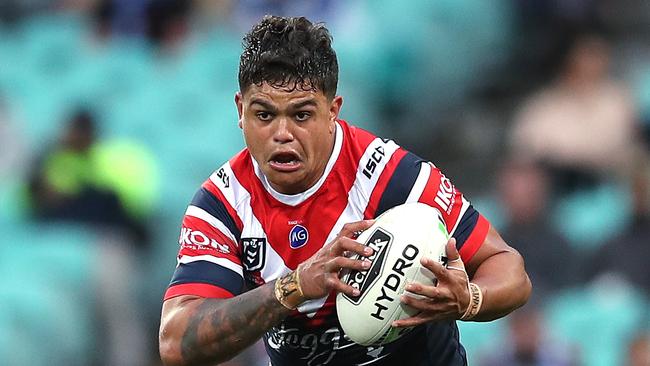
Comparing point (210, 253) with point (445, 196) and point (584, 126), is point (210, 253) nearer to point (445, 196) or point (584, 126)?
point (445, 196)

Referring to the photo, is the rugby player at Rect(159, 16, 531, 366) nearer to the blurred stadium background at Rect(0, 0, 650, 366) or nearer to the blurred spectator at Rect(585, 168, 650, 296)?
the blurred stadium background at Rect(0, 0, 650, 366)

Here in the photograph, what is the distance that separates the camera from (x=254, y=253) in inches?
188

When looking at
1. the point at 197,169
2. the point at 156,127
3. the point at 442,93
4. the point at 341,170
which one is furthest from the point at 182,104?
the point at 341,170

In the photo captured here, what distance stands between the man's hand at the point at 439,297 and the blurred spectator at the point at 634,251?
168 inches

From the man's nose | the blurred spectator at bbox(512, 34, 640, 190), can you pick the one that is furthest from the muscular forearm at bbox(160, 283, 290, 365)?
the blurred spectator at bbox(512, 34, 640, 190)

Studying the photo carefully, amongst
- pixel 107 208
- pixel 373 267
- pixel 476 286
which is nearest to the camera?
pixel 373 267

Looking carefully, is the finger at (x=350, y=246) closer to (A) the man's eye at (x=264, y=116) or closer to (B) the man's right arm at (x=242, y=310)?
(B) the man's right arm at (x=242, y=310)

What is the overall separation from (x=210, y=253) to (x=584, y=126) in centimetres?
523

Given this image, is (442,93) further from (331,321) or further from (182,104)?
(331,321)

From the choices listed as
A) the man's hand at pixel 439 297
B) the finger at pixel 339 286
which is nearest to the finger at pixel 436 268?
the man's hand at pixel 439 297

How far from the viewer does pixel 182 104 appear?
10844 millimetres

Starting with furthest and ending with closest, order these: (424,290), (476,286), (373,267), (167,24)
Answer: (167,24) < (476,286) < (373,267) < (424,290)

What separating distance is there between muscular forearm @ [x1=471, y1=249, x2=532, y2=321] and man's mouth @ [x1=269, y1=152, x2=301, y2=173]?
2.47 ft

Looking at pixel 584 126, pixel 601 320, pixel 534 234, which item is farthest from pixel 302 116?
pixel 584 126
